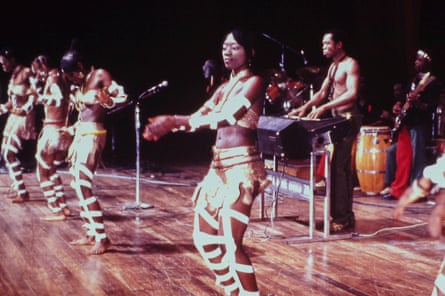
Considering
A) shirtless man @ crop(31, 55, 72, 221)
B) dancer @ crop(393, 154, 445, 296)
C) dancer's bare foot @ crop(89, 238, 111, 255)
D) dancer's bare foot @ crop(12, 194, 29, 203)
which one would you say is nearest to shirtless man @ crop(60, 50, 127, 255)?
dancer's bare foot @ crop(89, 238, 111, 255)

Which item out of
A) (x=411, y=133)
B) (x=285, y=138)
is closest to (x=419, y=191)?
(x=285, y=138)

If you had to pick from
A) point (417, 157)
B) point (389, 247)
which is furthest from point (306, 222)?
point (417, 157)

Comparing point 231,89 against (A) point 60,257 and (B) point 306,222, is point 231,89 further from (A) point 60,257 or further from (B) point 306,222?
(B) point 306,222

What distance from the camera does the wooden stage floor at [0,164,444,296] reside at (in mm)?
4734

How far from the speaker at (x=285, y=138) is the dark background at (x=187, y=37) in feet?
19.3

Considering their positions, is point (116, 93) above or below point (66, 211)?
above

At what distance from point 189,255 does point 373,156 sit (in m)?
4.30

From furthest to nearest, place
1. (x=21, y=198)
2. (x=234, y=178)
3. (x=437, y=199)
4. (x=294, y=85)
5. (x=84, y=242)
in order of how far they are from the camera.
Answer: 1. (x=294, y=85)
2. (x=21, y=198)
3. (x=84, y=242)
4. (x=234, y=178)
5. (x=437, y=199)

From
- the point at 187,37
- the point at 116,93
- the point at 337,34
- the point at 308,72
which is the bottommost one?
the point at 116,93

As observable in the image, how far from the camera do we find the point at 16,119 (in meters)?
8.20

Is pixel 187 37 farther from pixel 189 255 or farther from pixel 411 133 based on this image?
pixel 189 255

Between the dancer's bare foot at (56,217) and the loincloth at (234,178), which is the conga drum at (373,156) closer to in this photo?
the dancer's bare foot at (56,217)

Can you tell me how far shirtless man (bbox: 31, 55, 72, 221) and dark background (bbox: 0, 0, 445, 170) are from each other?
17.6 ft

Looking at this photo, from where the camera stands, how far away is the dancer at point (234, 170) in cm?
362
